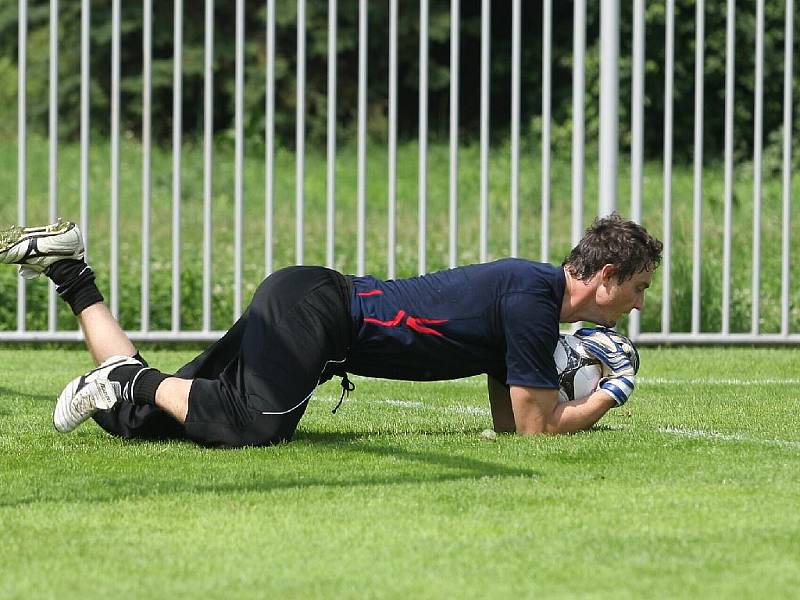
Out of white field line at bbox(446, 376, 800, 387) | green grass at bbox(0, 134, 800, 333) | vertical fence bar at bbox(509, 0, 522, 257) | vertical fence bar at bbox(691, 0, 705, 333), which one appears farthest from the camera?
green grass at bbox(0, 134, 800, 333)

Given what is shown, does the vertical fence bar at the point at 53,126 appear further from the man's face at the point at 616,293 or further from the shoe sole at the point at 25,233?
the man's face at the point at 616,293

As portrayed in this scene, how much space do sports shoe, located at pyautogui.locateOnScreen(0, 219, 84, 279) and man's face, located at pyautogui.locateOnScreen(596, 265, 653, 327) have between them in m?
1.77

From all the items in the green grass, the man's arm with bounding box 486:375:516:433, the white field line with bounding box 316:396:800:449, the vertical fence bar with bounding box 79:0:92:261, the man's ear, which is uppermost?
the vertical fence bar with bounding box 79:0:92:261

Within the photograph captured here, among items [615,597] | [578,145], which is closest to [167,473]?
[615,597]

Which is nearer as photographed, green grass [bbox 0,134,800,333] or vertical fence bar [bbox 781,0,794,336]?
vertical fence bar [bbox 781,0,794,336]

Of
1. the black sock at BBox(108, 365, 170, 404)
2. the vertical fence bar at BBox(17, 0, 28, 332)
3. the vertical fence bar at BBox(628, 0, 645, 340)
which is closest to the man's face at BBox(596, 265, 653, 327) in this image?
the black sock at BBox(108, 365, 170, 404)

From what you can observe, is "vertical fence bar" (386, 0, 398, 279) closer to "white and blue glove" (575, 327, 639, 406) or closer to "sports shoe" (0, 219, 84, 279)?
"sports shoe" (0, 219, 84, 279)

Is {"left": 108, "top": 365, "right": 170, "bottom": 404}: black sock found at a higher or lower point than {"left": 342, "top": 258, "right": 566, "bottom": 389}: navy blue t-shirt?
lower

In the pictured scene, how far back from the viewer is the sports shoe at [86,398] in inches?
195

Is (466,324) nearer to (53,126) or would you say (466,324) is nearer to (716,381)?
(716,381)

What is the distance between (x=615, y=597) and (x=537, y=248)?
1170 cm

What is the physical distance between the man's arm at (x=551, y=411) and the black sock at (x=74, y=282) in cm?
152

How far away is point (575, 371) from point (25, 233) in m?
1.88

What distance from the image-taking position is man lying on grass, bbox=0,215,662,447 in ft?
15.8
